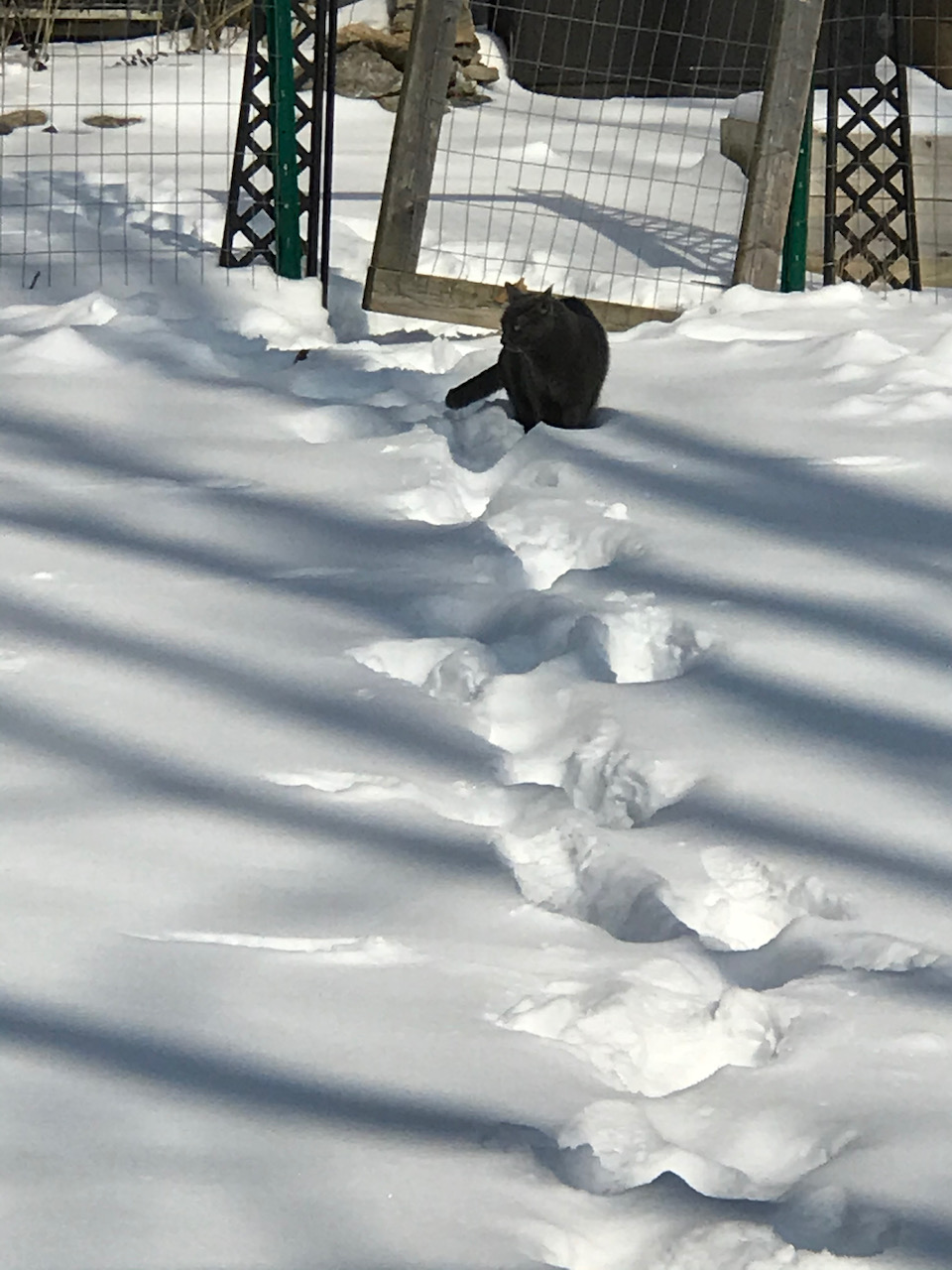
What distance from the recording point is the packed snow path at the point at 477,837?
4.95 ft

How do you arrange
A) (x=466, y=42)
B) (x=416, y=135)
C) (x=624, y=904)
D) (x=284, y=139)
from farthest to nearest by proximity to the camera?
(x=466, y=42), (x=284, y=139), (x=416, y=135), (x=624, y=904)

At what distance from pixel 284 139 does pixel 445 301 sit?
1093 mm

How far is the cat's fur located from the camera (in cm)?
398

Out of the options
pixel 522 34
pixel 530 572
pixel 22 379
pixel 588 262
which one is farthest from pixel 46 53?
pixel 530 572

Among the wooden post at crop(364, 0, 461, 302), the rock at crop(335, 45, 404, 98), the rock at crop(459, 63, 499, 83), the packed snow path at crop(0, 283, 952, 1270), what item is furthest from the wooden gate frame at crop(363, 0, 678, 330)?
the rock at crop(459, 63, 499, 83)

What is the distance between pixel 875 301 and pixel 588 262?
2.11 metres

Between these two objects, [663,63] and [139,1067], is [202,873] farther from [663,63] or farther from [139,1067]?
[663,63]

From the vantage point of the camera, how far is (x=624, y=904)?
2.08 m

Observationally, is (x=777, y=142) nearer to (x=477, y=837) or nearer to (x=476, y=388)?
(x=476, y=388)

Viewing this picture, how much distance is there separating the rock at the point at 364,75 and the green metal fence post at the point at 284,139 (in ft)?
16.6

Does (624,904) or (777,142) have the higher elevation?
(777,142)

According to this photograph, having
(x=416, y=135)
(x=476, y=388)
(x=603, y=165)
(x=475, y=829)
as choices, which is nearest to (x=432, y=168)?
(x=416, y=135)

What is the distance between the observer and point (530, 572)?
3258mm

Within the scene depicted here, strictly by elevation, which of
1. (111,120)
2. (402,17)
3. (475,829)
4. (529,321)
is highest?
(402,17)
